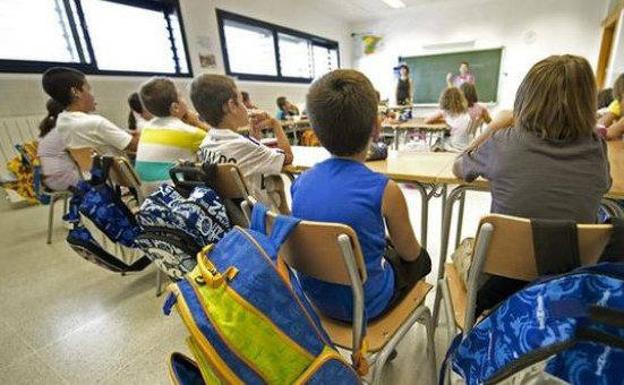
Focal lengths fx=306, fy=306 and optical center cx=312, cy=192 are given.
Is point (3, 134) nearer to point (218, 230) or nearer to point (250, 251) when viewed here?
point (218, 230)

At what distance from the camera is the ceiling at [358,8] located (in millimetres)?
6699

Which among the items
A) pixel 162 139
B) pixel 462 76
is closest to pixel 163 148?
pixel 162 139

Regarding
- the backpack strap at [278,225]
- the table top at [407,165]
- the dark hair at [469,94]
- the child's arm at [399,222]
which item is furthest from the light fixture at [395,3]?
the backpack strap at [278,225]

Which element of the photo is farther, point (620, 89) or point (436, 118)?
point (436, 118)

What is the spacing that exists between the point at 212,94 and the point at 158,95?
1.31 ft

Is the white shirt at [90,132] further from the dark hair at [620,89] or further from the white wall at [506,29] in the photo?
the white wall at [506,29]

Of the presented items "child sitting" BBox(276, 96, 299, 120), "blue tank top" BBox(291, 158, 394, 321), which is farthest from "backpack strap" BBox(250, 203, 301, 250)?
"child sitting" BBox(276, 96, 299, 120)

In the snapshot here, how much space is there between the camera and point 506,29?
6.76 metres

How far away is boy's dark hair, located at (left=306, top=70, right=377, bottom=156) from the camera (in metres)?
0.78

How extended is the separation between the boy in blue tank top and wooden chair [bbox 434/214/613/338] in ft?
0.66

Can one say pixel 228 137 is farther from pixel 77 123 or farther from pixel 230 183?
pixel 77 123

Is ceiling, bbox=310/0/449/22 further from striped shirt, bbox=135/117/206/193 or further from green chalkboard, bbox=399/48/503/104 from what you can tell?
striped shirt, bbox=135/117/206/193

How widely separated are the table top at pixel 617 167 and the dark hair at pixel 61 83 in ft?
8.76

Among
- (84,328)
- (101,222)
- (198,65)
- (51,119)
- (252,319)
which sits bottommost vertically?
(84,328)
